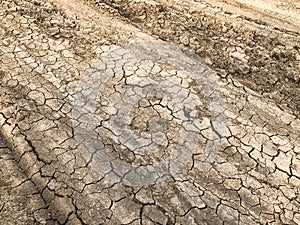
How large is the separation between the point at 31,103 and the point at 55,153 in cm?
70

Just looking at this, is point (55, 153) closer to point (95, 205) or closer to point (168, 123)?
Answer: point (95, 205)

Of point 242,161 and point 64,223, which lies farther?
point 242,161

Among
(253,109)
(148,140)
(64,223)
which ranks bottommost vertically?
(64,223)

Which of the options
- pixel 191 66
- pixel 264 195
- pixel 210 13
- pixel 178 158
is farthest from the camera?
pixel 210 13

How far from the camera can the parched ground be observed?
298 cm

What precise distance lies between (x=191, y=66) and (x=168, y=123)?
0.95 metres

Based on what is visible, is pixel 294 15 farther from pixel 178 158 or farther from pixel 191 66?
pixel 178 158

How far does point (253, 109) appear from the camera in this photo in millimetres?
3836

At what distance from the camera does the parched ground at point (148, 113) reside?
2.98 meters

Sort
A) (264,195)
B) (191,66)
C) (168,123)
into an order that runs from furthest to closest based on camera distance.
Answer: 1. (191,66)
2. (168,123)
3. (264,195)

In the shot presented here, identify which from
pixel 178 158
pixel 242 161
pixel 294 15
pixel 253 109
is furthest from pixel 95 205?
pixel 294 15

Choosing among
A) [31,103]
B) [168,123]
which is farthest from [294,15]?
[31,103]

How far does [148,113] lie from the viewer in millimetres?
3738

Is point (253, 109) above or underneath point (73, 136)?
above
